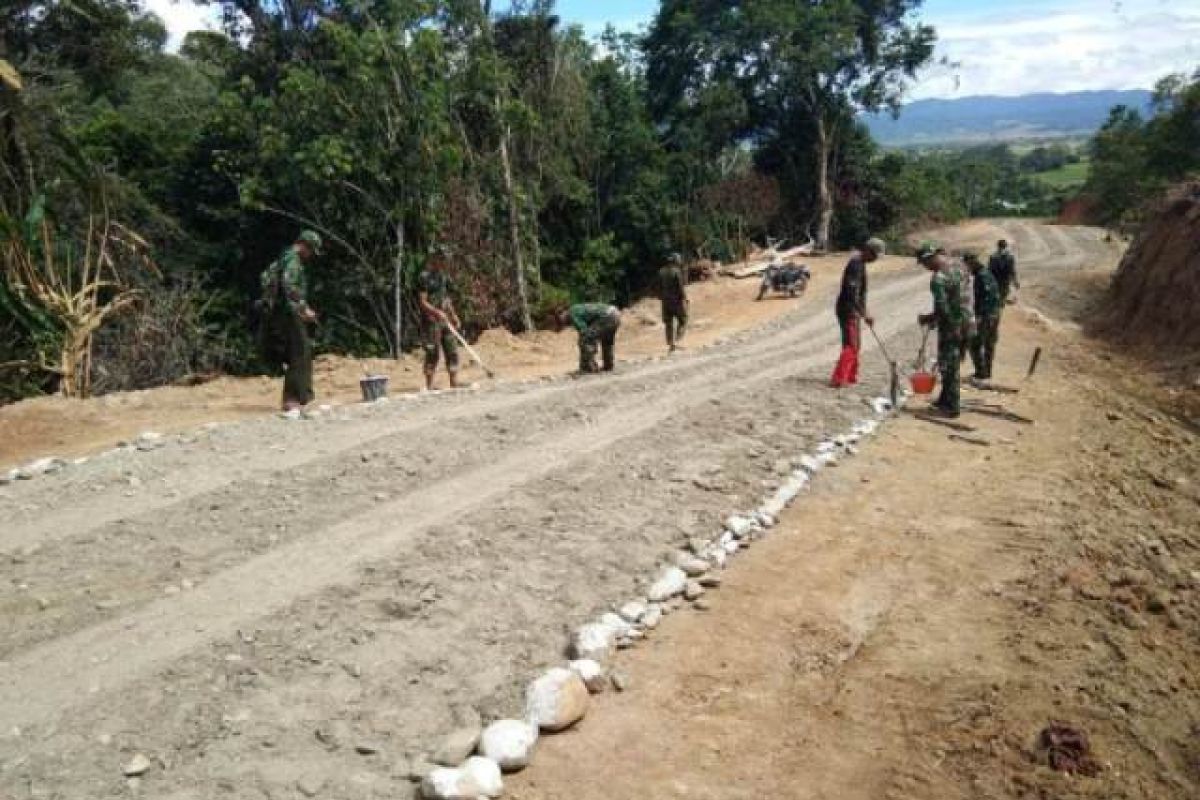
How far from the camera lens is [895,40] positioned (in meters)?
29.6

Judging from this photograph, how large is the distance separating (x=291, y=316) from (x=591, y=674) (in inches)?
239

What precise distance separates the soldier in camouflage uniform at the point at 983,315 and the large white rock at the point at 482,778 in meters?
9.29

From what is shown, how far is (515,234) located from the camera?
18750 mm

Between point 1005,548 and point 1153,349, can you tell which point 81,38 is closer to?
point 1005,548

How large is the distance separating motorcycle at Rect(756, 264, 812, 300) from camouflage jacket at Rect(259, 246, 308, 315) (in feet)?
48.8

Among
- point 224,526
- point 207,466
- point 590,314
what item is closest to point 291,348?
point 207,466

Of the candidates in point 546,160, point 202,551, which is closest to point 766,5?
point 546,160

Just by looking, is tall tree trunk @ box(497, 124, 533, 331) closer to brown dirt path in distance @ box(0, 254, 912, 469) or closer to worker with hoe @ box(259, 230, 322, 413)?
brown dirt path in distance @ box(0, 254, 912, 469)

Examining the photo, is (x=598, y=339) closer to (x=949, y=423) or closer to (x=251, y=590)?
(x=949, y=423)

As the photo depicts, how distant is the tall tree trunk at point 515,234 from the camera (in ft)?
61.2

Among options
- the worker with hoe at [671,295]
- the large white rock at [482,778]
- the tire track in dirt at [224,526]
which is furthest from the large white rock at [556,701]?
the worker with hoe at [671,295]

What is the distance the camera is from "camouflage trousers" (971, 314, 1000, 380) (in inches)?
449

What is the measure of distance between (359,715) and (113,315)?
40.2 ft

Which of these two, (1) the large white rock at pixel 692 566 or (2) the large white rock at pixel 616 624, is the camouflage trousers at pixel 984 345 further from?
(2) the large white rock at pixel 616 624
